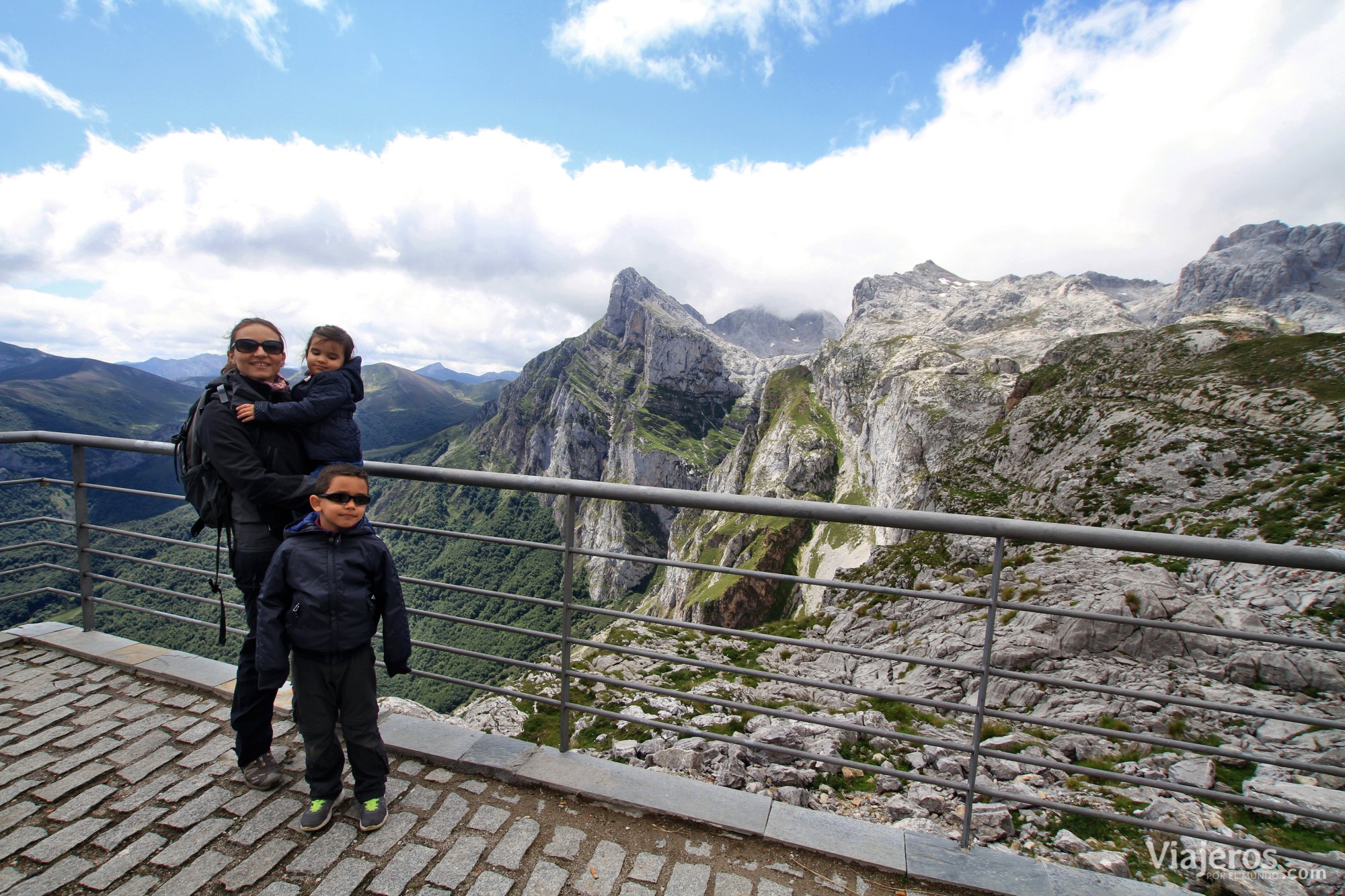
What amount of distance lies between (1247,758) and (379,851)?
16.5ft

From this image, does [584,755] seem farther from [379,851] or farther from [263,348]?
[263,348]

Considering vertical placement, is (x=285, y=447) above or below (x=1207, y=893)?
above

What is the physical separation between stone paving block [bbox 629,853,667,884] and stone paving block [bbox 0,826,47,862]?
358cm

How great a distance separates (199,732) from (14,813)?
99cm

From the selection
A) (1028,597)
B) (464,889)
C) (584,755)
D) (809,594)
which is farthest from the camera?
(809,594)

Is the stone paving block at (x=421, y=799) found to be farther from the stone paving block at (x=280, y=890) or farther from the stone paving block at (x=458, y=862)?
the stone paving block at (x=280, y=890)

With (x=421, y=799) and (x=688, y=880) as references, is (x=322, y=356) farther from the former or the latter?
(x=688, y=880)

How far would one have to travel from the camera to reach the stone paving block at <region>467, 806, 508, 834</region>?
3713 mm

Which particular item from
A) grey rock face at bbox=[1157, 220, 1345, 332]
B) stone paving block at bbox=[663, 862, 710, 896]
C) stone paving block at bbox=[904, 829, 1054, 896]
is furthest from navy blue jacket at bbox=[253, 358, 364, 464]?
grey rock face at bbox=[1157, 220, 1345, 332]

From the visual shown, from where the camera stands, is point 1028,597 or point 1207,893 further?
point 1028,597

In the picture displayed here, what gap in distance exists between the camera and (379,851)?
137 inches

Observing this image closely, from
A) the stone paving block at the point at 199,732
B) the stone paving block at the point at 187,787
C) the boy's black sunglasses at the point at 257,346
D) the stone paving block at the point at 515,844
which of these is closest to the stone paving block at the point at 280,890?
the stone paving block at the point at 515,844

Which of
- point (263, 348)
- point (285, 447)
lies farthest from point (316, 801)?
point (263, 348)

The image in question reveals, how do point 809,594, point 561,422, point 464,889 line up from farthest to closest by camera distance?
point 561,422 → point 809,594 → point 464,889
